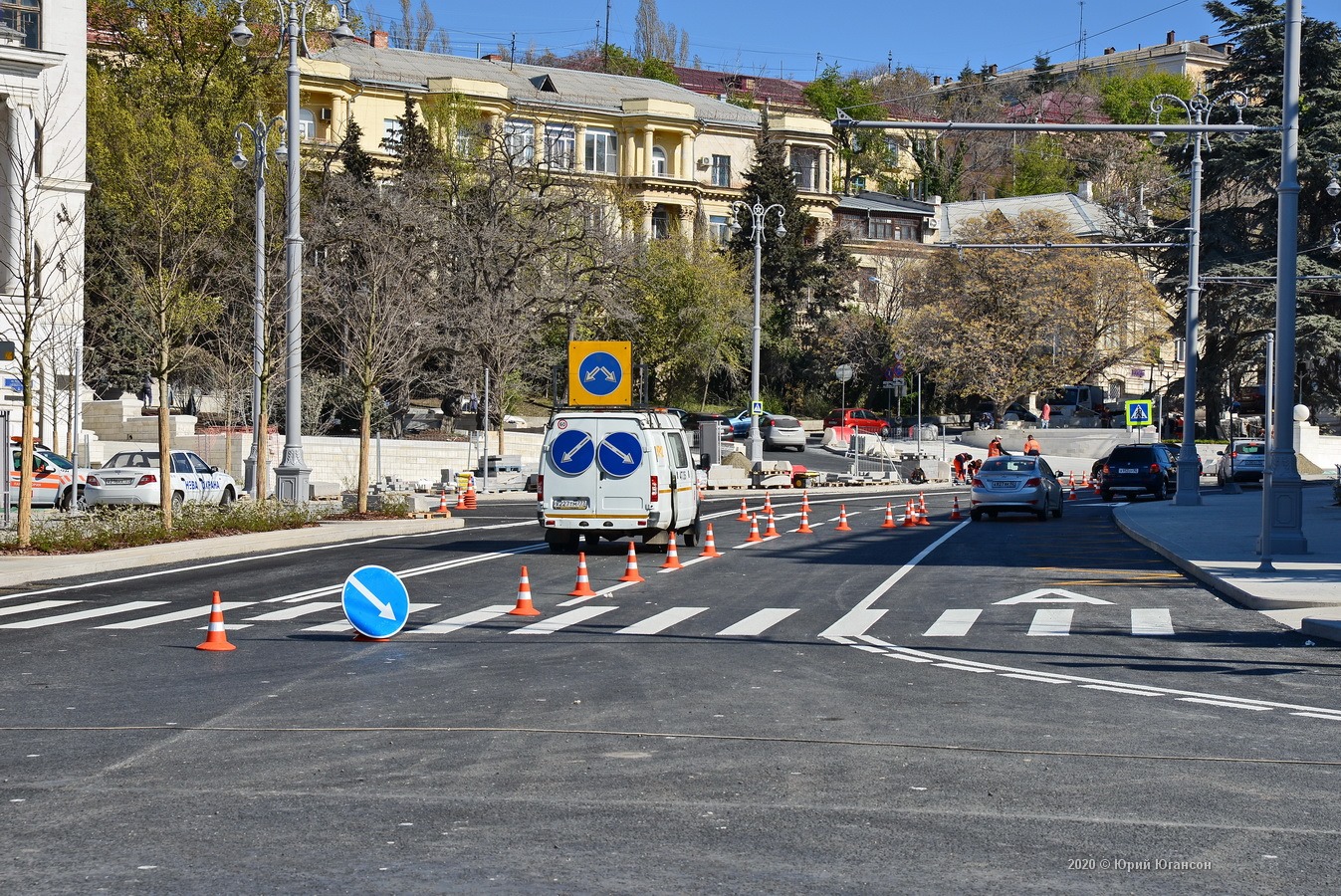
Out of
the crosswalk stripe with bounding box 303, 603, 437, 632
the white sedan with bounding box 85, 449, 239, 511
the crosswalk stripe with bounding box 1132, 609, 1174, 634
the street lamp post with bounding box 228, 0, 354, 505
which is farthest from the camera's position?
the white sedan with bounding box 85, 449, 239, 511

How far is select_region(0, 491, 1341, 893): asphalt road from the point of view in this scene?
6.56 m

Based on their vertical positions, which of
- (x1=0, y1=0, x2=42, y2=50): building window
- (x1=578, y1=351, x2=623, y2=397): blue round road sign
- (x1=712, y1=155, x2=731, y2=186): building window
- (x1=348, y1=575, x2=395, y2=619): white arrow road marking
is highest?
(x1=712, y1=155, x2=731, y2=186): building window

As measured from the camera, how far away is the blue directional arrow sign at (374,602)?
14.3 meters

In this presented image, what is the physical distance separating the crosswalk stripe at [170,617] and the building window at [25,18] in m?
38.0

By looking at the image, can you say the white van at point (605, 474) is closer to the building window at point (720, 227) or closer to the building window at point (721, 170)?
the building window at point (720, 227)

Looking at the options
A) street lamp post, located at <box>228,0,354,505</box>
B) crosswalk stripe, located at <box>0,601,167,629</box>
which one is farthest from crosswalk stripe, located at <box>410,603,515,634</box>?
street lamp post, located at <box>228,0,354,505</box>

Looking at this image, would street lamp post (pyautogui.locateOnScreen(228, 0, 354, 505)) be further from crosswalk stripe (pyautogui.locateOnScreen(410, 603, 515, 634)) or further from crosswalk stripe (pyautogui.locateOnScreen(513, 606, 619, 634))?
crosswalk stripe (pyautogui.locateOnScreen(513, 606, 619, 634))

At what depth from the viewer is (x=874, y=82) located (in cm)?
15675

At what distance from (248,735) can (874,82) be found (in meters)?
154

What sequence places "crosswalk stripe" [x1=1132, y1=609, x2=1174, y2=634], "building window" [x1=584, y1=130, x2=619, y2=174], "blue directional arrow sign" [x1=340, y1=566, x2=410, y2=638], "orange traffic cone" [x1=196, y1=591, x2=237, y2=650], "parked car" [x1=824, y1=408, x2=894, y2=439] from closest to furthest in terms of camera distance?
"orange traffic cone" [x1=196, y1=591, x2=237, y2=650] → "blue directional arrow sign" [x1=340, y1=566, x2=410, y2=638] → "crosswalk stripe" [x1=1132, y1=609, x2=1174, y2=634] → "parked car" [x1=824, y1=408, x2=894, y2=439] → "building window" [x1=584, y1=130, x2=619, y2=174]

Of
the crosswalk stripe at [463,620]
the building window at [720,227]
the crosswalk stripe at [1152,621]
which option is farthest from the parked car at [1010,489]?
the building window at [720,227]

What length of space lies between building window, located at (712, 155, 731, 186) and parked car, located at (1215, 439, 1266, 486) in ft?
155

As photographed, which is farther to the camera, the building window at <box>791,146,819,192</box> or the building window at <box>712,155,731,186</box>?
the building window at <box>791,146,819,192</box>

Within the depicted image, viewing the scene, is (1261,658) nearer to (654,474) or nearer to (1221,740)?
(1221,740)
